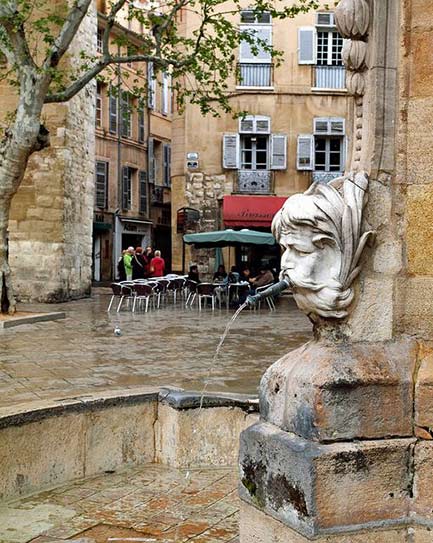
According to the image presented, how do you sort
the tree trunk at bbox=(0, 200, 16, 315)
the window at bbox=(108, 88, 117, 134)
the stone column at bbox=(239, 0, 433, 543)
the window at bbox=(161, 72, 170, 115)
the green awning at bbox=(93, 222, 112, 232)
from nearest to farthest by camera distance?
the stone column at bbox=(239, 0, 433, 543) < the tree trunk at bbox=(0, 200, 16, 315) < the green awning at bbox=(93, 222, 112, 232) < the window at bbox=(108, 88, 117, 134) < the window at bbox=(161, 72, 170, 115)

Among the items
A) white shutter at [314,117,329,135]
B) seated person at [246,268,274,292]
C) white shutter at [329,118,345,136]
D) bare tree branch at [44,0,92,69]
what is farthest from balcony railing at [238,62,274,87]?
bare tree branch at [44,0,92,69]

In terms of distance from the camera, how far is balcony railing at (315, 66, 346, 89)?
1038 inches

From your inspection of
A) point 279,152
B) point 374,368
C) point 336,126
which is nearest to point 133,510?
point 374,368

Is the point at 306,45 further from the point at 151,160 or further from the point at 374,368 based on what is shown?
the point at 374,368

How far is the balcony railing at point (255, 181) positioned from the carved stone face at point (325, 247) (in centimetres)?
2362

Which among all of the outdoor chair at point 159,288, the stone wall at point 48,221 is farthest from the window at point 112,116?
the outdoor chair at point 159,288

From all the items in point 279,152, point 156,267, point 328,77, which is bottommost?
point 156,267

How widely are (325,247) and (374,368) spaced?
0.50 m

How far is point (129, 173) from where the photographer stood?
35.2 metres

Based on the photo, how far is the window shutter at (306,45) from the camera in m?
26.2

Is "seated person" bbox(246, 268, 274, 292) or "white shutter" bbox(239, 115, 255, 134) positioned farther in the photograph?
"white shutter" bbox(239, 115, 255, 134)

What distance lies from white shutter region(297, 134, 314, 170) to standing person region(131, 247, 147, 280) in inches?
289

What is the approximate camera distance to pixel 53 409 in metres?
4.83

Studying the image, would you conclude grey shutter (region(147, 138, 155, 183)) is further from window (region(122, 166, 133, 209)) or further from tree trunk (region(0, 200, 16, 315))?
tree trunk (region(0, 200, 16, 315))
